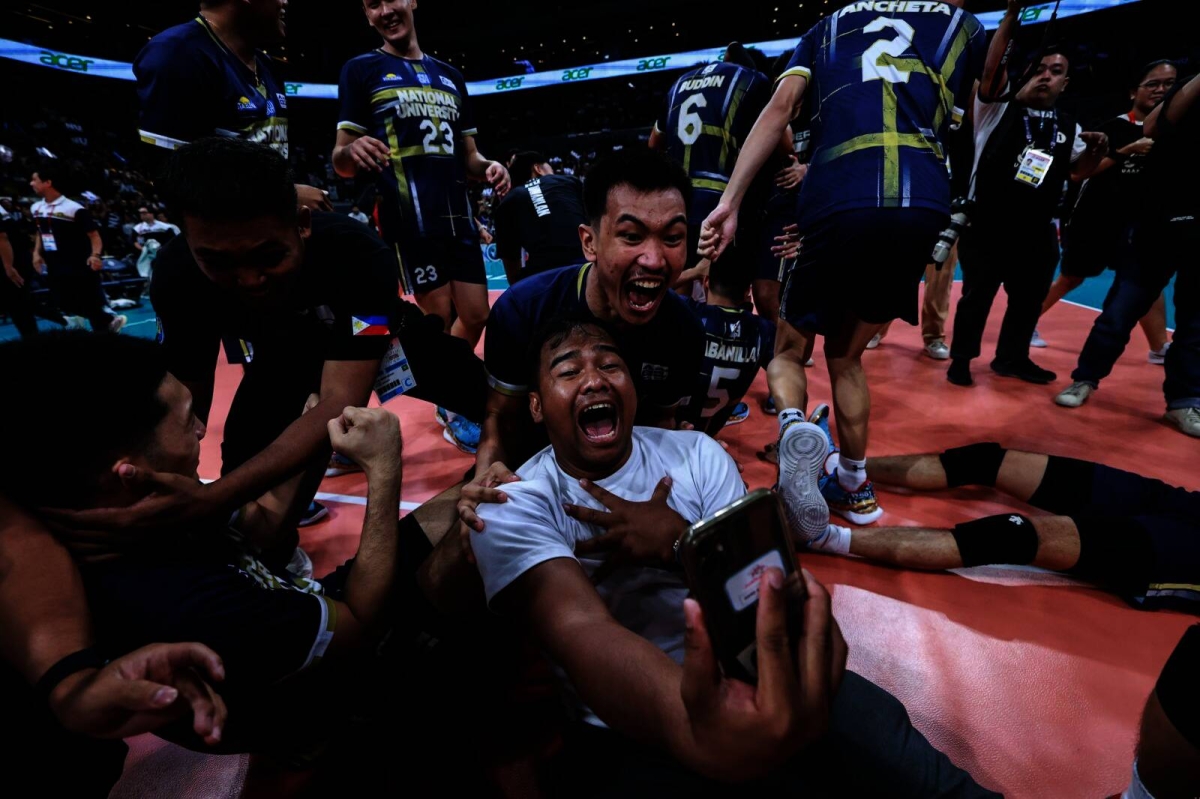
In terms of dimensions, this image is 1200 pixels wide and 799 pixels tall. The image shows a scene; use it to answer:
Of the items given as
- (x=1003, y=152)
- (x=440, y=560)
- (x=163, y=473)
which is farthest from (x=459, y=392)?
(x=1003, y=152)

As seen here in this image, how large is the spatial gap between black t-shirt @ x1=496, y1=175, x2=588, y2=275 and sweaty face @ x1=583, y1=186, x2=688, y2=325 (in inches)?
66.6

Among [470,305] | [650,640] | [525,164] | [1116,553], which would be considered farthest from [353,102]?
[1116,553]

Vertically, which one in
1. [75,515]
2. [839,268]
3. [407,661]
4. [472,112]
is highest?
[472,112]

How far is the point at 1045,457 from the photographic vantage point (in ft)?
7.45

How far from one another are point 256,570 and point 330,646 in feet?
1.18

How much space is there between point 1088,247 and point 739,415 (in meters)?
3.59

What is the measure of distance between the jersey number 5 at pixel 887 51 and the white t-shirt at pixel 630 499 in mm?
1645

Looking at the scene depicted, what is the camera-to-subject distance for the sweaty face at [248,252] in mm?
1556

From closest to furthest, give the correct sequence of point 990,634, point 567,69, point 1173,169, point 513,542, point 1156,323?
point 513,542 → point 990,634 → point 1173,169 → point 1156,323 → point 567,69

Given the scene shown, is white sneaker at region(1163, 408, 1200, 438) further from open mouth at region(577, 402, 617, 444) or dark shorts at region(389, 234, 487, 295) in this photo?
dark shorts at region(389, 234, 487, 295)

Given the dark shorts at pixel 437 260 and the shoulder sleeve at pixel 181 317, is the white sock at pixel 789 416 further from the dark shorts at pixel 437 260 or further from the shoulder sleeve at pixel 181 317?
the shoulder sleeve at pixel 181 317

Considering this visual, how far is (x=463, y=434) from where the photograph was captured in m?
3.47

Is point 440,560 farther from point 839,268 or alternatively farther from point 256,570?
point 839,268

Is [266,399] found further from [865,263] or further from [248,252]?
[865,263]
